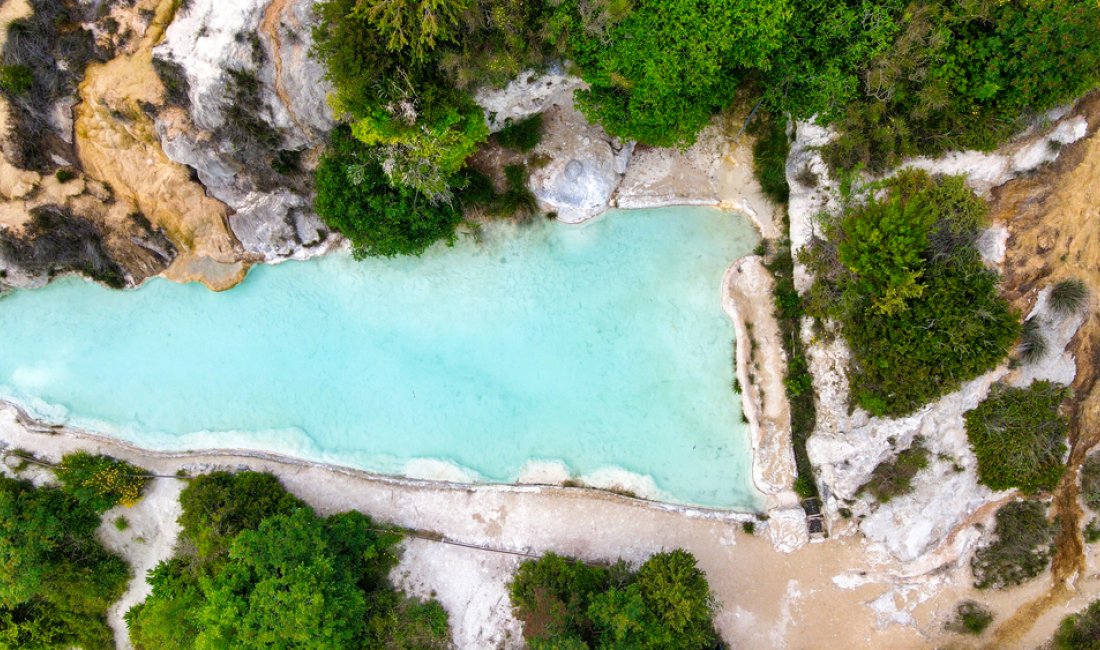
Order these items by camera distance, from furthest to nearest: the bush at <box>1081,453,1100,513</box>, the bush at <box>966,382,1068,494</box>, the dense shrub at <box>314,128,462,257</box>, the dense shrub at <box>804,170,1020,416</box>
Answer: the dense shrub at <box>314,128,462,257</box> < the bush at <box>1081,453,1100,513</box> < the bush at <box>966,382,1068,494</box> < the dense shrub at <box>804,170,1020,416</box>

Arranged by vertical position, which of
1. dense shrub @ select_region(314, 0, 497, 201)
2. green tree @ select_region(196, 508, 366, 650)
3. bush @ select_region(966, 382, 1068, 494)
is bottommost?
green tree @ select_region(196, 508, 366, 650)

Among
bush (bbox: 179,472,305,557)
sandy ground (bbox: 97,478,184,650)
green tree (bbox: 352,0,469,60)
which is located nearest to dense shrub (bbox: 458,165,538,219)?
green tree (bbox: 352,0,469,60)

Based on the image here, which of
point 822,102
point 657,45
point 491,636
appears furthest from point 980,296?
point 491,636

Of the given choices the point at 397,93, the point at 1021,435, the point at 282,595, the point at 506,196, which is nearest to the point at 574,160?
the point at 506,196

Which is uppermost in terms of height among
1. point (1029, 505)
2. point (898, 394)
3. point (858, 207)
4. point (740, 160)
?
point (740, 160)

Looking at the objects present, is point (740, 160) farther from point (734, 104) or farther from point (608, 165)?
point (608, 165)

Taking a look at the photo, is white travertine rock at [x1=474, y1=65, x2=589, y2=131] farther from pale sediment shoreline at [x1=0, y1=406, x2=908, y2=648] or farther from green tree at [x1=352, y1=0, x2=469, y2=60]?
pale sediment shoreline at [x1=0, y1=406, x2=908, y2=648]
